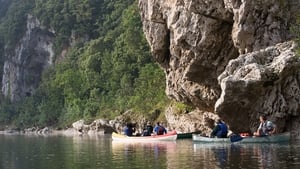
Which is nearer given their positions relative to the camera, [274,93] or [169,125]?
[274,93]

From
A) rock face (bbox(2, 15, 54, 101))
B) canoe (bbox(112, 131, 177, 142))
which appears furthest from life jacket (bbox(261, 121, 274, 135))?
rock face (bbox(2, 15, 54, 101))

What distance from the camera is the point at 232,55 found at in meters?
42.8

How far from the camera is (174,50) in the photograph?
46.0 m

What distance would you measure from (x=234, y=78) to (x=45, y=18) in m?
107

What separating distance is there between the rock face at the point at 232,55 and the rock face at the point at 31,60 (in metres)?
91.9

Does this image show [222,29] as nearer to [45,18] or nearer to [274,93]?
[274,93]

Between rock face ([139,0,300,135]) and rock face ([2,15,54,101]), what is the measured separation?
3618 inches

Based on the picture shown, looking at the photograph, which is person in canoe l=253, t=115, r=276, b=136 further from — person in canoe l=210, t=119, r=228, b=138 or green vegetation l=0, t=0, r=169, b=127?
green vegetation l=0, t=0, r=169, b=127

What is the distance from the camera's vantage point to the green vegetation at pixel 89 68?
90250 mm

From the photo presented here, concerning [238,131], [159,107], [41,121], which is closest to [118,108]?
[159,107]

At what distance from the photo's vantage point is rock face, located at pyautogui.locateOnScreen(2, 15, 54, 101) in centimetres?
13825

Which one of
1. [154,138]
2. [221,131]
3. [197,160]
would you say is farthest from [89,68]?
[197,160]

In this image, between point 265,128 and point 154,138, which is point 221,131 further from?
point 154,138

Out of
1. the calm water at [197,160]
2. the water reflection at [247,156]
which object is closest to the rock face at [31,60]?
the calm water at [197,160]
